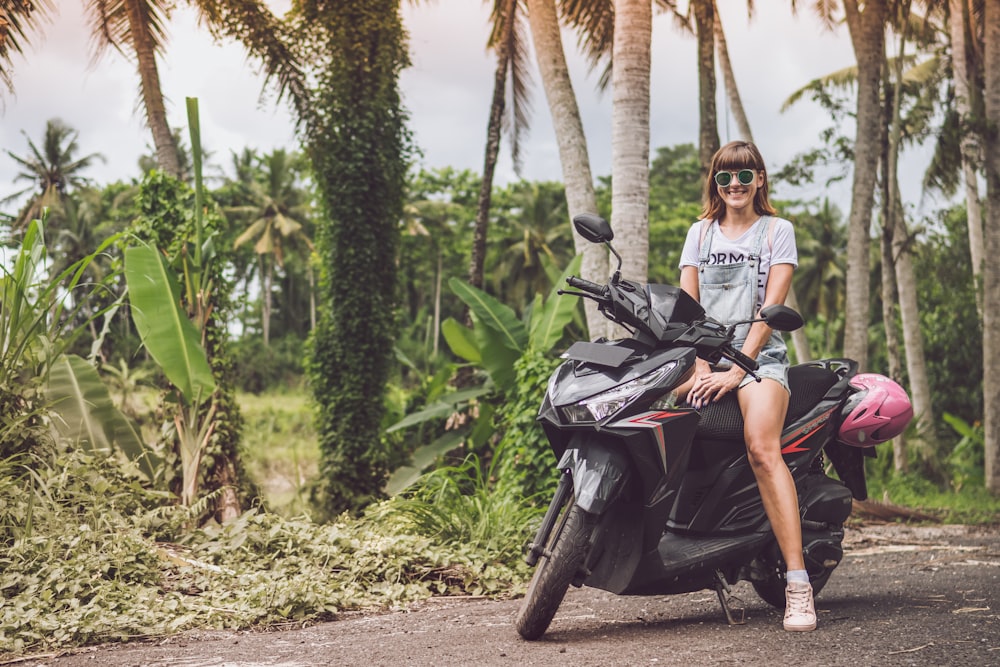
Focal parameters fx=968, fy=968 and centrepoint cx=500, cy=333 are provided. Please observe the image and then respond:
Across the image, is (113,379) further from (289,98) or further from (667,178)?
(667,178)

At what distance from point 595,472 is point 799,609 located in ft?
3.43

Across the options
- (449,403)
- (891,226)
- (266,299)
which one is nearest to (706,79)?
(891,226)

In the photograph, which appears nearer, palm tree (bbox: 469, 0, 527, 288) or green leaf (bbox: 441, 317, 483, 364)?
green leaf (bbox: 441, 317, 483, 364)

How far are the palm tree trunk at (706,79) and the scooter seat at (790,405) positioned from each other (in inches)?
310

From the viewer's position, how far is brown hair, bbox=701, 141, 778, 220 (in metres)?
4.07

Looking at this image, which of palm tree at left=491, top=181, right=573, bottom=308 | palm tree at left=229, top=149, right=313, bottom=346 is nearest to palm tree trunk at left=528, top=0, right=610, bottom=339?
palm tree at left=491, top=181, right=573, bottom=308

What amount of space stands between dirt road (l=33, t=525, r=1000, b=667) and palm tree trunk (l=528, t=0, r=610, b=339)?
191 inches

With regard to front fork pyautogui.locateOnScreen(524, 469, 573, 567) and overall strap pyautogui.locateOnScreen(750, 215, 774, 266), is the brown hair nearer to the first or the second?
overall strap pyautogui.locateOnScreen(750, 215, 774, 266)

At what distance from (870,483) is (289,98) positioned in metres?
10.5

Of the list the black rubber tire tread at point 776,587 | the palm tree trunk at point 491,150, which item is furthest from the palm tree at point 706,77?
the black rubber tire tread at point 776,587

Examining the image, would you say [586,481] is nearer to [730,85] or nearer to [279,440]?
[730,85]

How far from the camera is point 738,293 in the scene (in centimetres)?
404

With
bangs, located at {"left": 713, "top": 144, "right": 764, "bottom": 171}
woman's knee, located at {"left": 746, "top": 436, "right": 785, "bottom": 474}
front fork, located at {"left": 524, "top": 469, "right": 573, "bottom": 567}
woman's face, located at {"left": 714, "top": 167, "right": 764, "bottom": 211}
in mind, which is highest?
bangs, located at {"left": 713, "top": 144, "right": 764, "bottom": 171}

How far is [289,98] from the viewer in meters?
15.4
